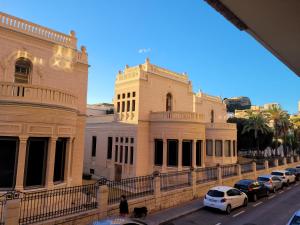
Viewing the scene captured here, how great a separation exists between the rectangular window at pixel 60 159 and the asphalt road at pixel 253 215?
7.65 m

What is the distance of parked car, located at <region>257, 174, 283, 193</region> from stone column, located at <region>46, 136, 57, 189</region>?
1876 centimetres

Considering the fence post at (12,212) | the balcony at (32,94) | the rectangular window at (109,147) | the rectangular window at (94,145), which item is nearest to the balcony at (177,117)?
the rectangular window at (109,147)

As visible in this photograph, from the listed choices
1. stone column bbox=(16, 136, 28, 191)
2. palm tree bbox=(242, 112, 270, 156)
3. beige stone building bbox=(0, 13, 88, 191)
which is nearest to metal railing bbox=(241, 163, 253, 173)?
beige stone building bbox=(0, 13, 88, 191)

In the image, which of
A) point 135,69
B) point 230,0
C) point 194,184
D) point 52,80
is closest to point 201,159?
point 194,184

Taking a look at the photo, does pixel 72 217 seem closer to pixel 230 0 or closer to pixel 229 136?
pixel 230 0

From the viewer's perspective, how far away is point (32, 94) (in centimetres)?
1379

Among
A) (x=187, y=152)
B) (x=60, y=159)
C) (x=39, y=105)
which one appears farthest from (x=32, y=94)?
(x=187, y=152)

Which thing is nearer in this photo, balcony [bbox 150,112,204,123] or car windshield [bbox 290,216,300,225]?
car windshield [bbox 290,216,300,225]

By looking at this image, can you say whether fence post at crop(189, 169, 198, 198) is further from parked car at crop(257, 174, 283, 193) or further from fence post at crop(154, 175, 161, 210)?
parked car at crop(257, 174, 283, 193)

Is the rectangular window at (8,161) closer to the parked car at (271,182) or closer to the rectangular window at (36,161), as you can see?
the rectangular window at (36,161)

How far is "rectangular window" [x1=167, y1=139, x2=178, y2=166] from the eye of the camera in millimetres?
25188

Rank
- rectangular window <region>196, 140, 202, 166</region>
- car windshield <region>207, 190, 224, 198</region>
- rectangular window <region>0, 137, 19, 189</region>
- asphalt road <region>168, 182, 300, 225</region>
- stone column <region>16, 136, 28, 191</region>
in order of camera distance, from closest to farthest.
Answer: stone column <region>16, 136, 28, 191</region>, rectangular window <region>0, 137, 19, 189</region>, asphalt road <region>168, 182, 300, 225</region>, car windshield <region>207, 190, 224, 198</region>, rectangular window <region>196, 140, 202, 166</region>

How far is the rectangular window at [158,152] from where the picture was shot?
25.9 m

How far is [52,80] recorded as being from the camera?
17.8 metres
